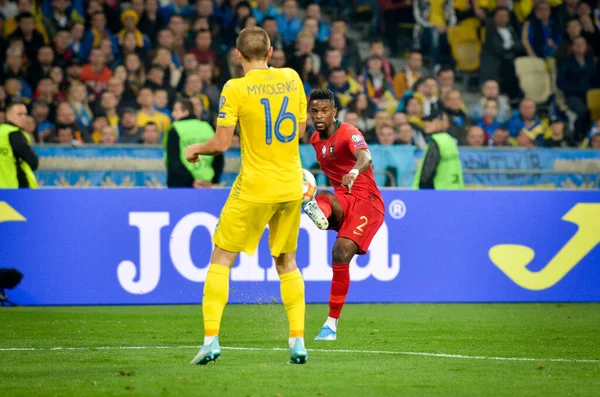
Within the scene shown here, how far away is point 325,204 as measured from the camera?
10.2 metres

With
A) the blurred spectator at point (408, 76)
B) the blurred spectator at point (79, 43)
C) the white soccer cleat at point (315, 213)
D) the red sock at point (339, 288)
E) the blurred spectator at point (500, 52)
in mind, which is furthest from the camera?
the blurred spectator at point (500, 52)

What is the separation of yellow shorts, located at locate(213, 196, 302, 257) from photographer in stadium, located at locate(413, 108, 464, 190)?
7220 millimetres

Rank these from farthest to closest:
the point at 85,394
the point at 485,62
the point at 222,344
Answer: the point at 485,62
the point at 222,344
the point at 85,394

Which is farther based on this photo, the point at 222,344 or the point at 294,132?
the point at 222,344

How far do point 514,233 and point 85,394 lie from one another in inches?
330

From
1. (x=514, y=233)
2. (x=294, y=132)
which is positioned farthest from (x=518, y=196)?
(x=294, y=132)

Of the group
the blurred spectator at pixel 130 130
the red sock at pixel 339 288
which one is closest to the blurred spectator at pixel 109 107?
the blurred spectator at pixel 130 130

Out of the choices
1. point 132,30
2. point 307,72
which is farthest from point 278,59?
point 132,30

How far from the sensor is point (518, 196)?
552 inches

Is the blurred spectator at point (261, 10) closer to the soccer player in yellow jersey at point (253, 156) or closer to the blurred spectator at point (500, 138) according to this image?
the blurred spectator at point (500, 138)

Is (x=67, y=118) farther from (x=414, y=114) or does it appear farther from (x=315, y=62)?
(x=414, y=114)

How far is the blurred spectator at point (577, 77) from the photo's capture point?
19734 mm

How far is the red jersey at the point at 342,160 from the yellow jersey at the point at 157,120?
6616mm

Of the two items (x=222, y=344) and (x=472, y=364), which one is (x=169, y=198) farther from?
(x=472, y=364)
